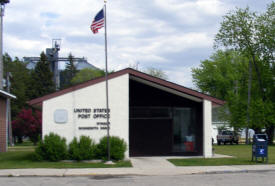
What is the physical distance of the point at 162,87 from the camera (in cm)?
2156

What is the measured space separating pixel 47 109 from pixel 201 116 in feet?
26.8

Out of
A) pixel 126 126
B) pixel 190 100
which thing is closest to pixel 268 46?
pixel 190 100

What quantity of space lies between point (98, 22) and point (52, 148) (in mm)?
6131

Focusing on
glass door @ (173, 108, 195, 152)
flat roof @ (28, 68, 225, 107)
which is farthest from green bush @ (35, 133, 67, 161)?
glass door @ (173, 108, 195, 152)

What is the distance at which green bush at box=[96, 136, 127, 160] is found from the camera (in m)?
19.1

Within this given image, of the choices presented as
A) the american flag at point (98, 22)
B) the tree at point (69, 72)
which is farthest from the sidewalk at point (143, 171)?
the tree at point (69, 72)

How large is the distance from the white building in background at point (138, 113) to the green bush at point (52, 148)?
387 millimetres

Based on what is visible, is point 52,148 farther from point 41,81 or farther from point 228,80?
point 41,81

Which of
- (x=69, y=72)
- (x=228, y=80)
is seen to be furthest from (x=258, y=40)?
(x=69, y=72)

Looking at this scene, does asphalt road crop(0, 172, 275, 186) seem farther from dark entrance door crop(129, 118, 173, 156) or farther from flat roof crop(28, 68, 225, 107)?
dark entrance door crop(129, 118, 173, 156)

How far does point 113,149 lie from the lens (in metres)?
19.1

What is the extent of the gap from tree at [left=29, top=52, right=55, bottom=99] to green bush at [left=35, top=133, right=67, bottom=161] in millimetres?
45857

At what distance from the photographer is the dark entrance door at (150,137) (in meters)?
21.8

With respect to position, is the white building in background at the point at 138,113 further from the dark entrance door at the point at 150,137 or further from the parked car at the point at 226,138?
the parked car at the point at 226,138
